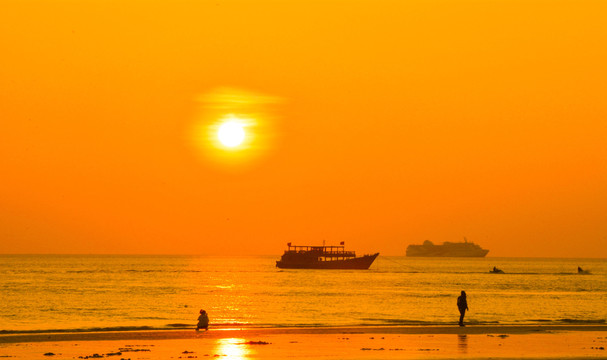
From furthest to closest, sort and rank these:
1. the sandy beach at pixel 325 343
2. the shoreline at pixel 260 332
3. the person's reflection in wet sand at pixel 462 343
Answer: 1. the shoreline at pixel 260 332
2. the person's reflection in wet sand at pixel 462 343
3. the sandy beach at pixel 325 343

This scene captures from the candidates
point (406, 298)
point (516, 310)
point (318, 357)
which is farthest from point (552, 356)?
point (406, 298)

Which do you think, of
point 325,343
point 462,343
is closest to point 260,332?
point 325,343

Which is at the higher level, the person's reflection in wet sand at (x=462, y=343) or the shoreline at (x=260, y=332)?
the shoreline at (x=260, y=332)

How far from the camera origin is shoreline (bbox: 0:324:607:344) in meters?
41.1

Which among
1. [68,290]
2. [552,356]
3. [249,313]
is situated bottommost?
[552,356]

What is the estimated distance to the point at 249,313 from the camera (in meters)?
77.2

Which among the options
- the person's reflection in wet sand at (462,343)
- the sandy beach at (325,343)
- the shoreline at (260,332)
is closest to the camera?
the sandy beach at (325,343)

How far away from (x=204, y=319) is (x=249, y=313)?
106ft

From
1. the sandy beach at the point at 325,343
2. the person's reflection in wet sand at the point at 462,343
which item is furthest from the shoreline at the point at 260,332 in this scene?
the person's reflection in wet sand at the point at 462,343

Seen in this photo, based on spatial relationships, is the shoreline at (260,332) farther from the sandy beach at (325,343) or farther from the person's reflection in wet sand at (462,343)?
the person's reflection in wet sand at (462,343)

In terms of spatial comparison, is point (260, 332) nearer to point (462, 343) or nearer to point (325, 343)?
point (325, 343)

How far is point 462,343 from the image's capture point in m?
38.5

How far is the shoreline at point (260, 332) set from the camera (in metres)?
41.1

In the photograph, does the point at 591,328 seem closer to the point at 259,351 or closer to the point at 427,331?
the point at 427,331
